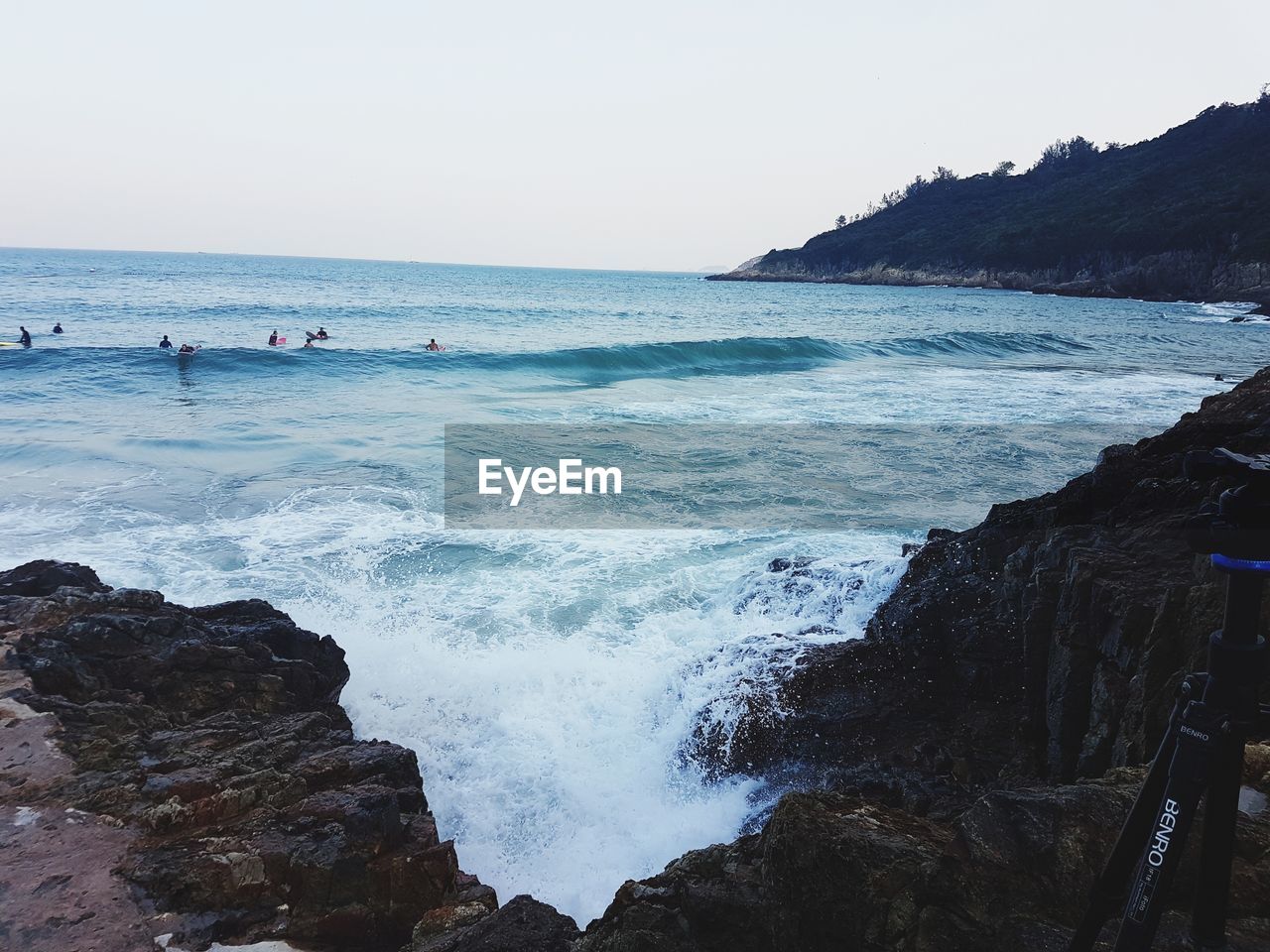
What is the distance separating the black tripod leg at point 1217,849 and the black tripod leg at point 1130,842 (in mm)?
100

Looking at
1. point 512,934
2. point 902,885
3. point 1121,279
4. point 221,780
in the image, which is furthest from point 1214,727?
point 1121,279

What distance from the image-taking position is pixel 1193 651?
Answer: 3400 millimetres

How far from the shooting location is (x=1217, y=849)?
1.80 meters

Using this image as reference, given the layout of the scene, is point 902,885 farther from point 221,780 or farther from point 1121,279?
point 1121,279

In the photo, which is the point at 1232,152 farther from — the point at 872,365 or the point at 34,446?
the point at 34,446

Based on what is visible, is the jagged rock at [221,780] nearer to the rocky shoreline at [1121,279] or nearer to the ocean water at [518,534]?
the ocean water at [518,534]

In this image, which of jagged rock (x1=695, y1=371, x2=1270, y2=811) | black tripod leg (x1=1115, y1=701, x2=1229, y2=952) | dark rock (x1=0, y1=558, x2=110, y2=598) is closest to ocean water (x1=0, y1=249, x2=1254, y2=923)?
jagged rock (x1=695, y1=371, x2=1270, y2=811)

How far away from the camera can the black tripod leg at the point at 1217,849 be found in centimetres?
174

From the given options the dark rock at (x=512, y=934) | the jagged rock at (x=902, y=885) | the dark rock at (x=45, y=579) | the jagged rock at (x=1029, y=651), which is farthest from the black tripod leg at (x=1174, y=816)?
the dark rock at (x=45, y=579)

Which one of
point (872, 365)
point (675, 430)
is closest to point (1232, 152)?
point (872, 365)

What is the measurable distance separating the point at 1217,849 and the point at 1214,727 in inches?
13.0

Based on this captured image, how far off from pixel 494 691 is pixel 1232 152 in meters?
102

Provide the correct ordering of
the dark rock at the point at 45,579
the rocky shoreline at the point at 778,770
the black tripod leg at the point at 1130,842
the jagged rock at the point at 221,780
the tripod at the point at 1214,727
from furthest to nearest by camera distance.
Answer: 1. the dark rock at the point at 45,579
2. the jagged rock at the point at 221,780
3. the rocky shoreline at the point at 778,770
4. the black tripod leg at the point at 1130,842
5. the tripod at the point at 1214,727

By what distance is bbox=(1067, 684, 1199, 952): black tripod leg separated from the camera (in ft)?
5.91
